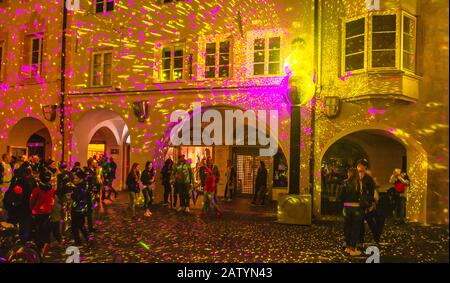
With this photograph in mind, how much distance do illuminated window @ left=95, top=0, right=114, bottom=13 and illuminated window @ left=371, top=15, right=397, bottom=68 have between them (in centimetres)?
1054

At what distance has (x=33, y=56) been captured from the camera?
1916 cm

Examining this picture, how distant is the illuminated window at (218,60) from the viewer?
49.7ft

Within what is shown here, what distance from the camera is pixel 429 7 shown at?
40.3 ft

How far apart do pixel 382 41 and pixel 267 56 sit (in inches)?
149

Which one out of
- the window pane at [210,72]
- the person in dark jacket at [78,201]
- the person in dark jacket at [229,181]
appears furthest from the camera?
the person in dark jacket at [229,181]

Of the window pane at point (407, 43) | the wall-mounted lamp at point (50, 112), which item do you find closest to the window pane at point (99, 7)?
the wall-mounted lamp at point (50, 112)

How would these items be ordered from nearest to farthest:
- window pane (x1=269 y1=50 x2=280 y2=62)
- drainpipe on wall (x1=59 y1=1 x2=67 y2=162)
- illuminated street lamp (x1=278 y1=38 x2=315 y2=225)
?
illuminated street lamp (x1=278 y1=38 x2=315 y2=225) < window pane (x1=269 y1=50 x2=280 y2=62) < drainpipe on wall (x1=59 y1=1 x2=67 y2=162)

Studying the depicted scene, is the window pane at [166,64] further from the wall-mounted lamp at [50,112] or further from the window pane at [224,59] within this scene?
the wall-mounted lamp at [50,112]

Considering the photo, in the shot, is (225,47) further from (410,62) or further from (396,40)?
(410,62)

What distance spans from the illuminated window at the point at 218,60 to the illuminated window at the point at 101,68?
4548 millimetres

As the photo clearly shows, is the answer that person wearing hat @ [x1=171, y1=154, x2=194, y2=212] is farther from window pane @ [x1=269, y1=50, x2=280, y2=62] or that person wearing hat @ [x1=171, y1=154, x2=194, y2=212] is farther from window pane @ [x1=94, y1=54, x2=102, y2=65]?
window pane @ [x1=94, y1=54, x2=102, y2=65]

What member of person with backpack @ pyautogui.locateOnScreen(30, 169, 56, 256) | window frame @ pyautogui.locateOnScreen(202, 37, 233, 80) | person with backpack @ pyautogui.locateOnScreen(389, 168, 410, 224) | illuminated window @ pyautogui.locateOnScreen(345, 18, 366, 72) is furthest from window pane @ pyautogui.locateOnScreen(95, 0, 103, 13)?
person with backpack @ pyautogui.locateOnScreen(389, 168, 410, 224)

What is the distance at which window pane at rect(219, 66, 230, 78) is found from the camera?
49.7 ft
